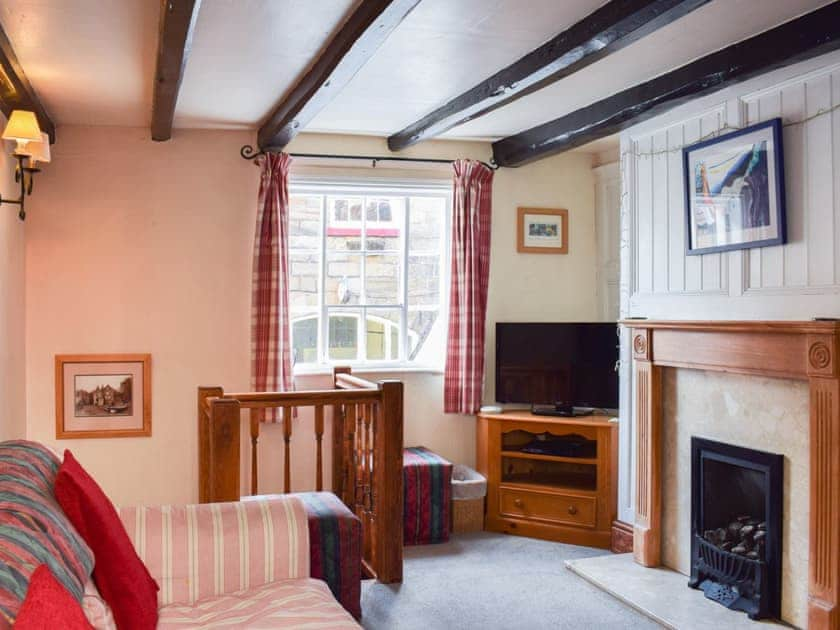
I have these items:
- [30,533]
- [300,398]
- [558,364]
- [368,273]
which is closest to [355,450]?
[300,398]

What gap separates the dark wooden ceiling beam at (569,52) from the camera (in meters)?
2.78

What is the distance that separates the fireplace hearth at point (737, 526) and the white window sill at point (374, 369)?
6.31 ft

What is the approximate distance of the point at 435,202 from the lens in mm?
5457

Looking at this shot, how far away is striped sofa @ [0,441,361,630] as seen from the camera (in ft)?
6.88

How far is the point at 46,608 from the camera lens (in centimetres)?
135

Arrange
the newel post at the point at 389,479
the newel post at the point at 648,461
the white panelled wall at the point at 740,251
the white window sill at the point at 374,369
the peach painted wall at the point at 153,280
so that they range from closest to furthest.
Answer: the white panelled wall at the point at 740,251 → the newel post at the point at 389,479 → the newel post at the point at 648,461 → the peach painted wall at the point at 153,280 → the white window sill at the point at 374,369

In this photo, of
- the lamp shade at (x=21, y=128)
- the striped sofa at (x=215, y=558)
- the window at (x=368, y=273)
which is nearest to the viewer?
the striped sofa at (x=215, y=558)

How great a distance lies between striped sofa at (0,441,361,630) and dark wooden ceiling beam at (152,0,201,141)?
4.80 ft

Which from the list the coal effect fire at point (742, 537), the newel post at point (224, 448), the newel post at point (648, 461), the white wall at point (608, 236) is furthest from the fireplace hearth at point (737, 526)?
the newel post at point (224, 448)

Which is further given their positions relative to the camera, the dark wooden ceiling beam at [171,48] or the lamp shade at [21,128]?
the lamp shade at [21,128]

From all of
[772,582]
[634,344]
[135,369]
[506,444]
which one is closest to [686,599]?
[772,582]

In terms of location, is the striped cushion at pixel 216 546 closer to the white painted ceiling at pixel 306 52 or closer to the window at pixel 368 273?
the white painted ceiling at pixel 306 52

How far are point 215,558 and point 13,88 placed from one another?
2.35 m

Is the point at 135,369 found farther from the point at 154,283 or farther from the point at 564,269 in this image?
the point at 564,269
